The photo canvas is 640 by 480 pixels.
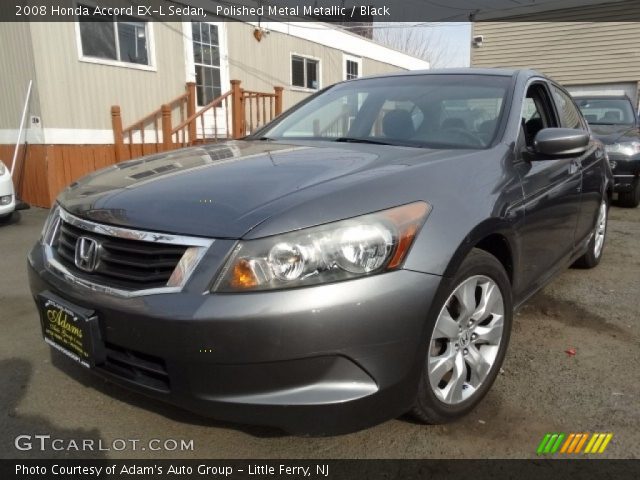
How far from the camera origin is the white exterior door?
31.3 ft

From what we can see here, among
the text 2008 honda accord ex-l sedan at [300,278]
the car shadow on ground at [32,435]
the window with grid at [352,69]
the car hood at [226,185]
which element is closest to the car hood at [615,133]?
the text 2008 honda accord ex-l sedan at [300,278]

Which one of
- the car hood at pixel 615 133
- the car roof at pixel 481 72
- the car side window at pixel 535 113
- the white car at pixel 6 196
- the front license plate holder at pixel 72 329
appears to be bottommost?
the white car at pixel 6 196

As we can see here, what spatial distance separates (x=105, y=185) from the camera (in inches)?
89.1

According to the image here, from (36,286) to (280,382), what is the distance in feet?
4.16

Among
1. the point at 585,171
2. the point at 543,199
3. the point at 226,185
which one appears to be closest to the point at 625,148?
the point at 585,171

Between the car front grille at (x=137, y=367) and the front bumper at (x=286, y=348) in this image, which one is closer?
the front bumper at (x=286, y=348)

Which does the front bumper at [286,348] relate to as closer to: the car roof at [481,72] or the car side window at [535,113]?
the car side window at [535,113]

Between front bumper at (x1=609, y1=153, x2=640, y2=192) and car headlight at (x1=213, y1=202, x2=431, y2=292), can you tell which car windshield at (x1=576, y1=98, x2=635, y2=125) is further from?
car headlight at (x1=213, y1=202, x2=431, y2=292)

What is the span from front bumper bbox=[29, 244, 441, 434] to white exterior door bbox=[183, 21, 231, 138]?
828 centimetres

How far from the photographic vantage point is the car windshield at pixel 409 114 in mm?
2719

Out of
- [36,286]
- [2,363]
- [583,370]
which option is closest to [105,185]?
[36,286]

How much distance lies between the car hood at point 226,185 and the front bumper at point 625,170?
237 inches

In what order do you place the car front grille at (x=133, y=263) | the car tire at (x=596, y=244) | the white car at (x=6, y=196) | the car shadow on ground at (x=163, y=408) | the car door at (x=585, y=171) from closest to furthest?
1. the car front grille at (x=133, y=263)
2. the car shadow on ground at (x=163, y=408)
3. the car door at (x=585, y=171)
4. the car tire at (x=596, y=244)
5. the white car at (x=6, y=196)
